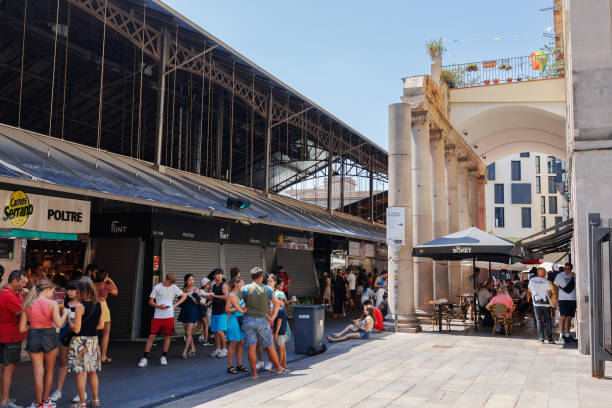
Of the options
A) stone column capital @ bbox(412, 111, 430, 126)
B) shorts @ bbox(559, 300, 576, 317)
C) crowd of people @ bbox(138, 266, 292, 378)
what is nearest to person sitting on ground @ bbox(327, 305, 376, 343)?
crowd of people @ bbox(138, 266, 292, 378)

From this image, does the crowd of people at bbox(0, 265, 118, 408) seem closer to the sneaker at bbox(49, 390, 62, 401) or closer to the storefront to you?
the sneaker at bbox(49, 390, 62, 401)

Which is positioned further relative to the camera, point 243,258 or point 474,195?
point 474,195

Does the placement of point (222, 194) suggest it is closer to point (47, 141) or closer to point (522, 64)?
point (47, 141)

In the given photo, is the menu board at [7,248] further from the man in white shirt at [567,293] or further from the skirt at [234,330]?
the man in white shirt at [567,293]

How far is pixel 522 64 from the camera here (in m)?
22.3

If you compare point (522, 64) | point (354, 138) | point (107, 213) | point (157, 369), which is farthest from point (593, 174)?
point (354, 138)

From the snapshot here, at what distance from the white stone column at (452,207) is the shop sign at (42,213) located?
1389 centimetres

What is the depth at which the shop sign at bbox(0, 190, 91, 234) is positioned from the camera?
9.41 m

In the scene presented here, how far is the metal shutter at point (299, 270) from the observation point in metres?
20.2

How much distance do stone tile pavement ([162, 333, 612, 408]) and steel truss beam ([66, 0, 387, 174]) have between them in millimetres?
9084

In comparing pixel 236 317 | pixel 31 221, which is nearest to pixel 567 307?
pixel 236 317

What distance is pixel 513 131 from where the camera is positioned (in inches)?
1034

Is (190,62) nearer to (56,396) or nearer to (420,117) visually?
(420,117)

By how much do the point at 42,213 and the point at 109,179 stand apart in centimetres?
131
